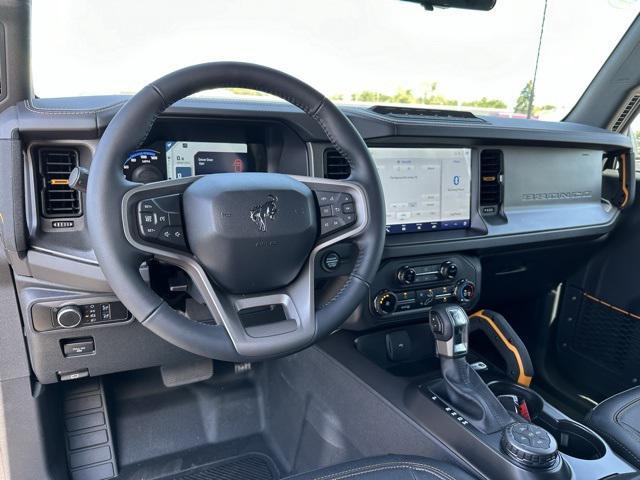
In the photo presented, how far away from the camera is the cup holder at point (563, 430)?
1347 millimetres

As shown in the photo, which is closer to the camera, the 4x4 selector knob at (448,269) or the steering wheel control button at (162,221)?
the steering wheel control button at (162,221)

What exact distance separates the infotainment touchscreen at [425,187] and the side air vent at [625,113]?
3.13 ft

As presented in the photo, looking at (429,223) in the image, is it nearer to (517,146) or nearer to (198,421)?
(517,146)

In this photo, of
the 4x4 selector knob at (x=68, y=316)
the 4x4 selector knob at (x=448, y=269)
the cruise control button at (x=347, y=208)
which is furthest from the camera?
the 4x4 selector knob at (x=448, y=269)

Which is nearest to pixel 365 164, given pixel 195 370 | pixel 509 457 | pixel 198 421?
pixel 509 457

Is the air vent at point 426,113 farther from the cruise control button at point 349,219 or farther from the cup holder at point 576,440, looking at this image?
the cup holder at point 576,440

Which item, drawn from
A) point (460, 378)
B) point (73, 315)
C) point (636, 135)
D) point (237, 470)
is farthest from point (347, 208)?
point (636, 135)

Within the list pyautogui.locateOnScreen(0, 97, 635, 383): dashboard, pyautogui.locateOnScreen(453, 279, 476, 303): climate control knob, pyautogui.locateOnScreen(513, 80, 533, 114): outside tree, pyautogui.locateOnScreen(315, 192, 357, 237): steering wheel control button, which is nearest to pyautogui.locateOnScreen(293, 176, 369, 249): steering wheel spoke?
pyautogui.locateOnScreen(315, 192, 357, 237): steering wheel control button

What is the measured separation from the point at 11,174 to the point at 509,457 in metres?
1.27

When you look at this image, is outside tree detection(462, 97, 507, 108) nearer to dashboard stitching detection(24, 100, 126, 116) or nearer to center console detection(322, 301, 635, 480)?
center console detection(322, 301, 635, 480)

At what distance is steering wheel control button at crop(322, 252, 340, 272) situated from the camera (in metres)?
1.39

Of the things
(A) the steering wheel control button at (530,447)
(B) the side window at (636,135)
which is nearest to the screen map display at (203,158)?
(A) the steering wheel control button at (530,447)

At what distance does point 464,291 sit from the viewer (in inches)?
71.1

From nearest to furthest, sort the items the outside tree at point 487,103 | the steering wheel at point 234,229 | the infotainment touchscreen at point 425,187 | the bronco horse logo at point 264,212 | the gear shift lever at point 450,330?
1. the steering wheel at point 234,229
2. the bronco horse logo at point 264,212
3. the gear shift lever at point 450,330
4. the infotainment touchscreen at point 425,187
5. the outside tree at point 487,103
